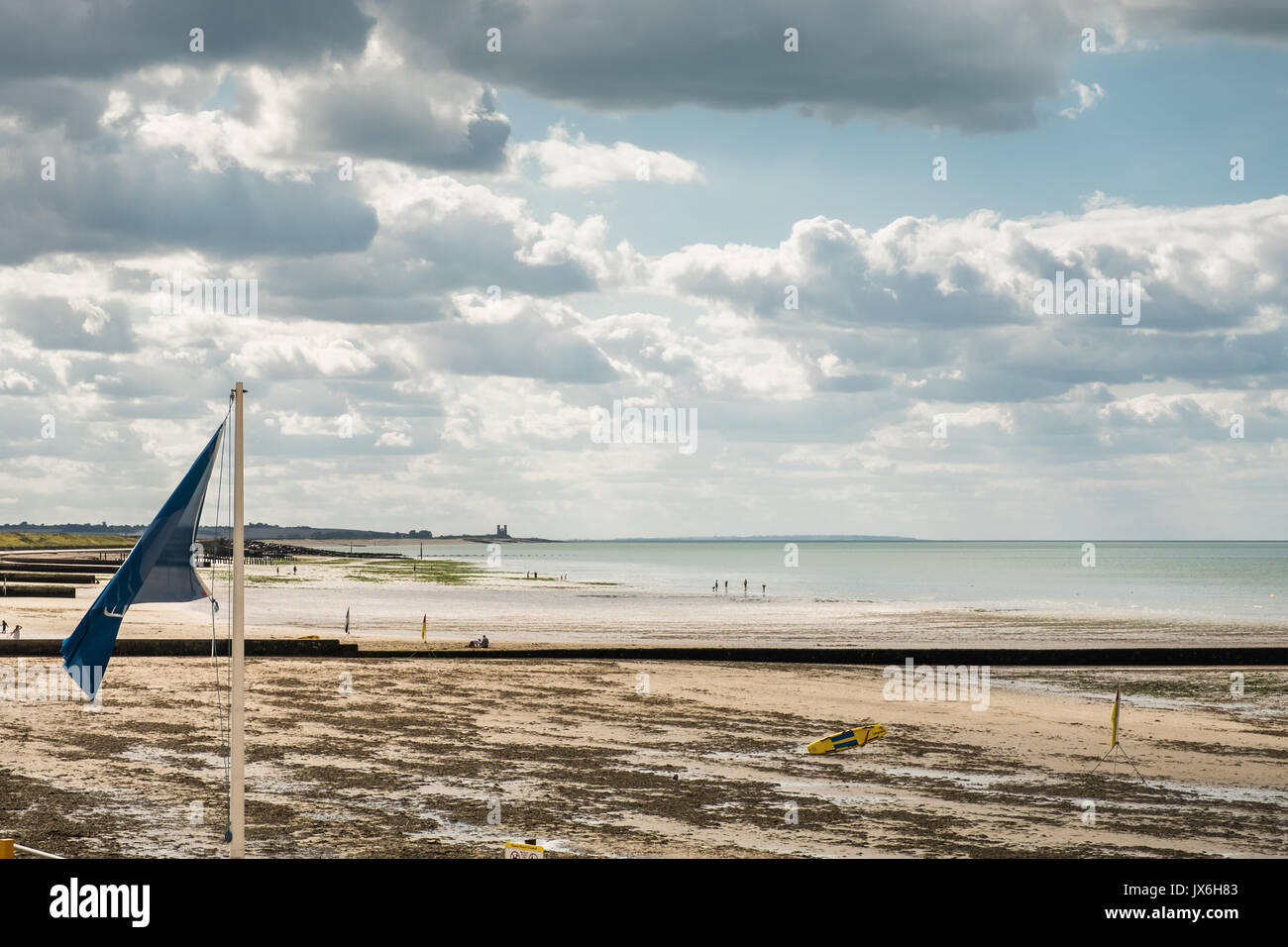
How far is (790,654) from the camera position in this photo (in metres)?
47.6

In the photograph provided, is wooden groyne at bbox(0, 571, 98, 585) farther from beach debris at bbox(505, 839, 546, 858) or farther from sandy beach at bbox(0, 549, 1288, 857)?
beach debris at bbox(505, 839, 546, 858)

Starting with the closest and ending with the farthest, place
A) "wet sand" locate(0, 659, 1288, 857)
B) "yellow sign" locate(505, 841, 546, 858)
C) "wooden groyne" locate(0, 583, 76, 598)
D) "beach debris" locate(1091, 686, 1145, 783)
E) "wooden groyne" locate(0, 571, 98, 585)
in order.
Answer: "yellow sign" locate(505, 841, 546, 858)
"wet sand" locate(0, 659, 1288, 857)
"beach debris" locate(1091, 686, 1145, 783)
"wooden groyne" locate(0, 583, 76, 598)
"wooden groyne" locate(0, 571, 98, 585)

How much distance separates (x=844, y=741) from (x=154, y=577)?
18374mm

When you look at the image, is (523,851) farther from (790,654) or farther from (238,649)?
(790,654)

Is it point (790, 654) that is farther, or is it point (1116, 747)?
point (790, 654)

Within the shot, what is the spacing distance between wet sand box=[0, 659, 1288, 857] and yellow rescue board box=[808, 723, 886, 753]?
9.8 inches

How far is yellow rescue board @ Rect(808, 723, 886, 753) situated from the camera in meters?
26.8

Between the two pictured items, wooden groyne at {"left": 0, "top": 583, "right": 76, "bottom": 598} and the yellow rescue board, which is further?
wooden groyne at {"left": 0, "top": 583, "right": 76, "bottom": 598}

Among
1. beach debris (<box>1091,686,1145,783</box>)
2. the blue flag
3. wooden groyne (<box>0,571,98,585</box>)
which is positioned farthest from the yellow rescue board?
wooden groyne (<box>0,571,98,585</box>)

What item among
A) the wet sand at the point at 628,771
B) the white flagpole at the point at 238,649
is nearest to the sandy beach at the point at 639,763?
the wet sand at the point at 628,771

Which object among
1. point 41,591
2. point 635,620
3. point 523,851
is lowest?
point 635,620

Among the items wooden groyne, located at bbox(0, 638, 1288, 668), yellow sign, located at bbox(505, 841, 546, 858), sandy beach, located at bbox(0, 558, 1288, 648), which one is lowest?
sandy beach, located at bbox(0, 558, 1288, 648)

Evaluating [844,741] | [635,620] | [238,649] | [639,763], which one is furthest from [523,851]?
[635,620]

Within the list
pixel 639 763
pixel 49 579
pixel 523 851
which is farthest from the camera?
pixel 49 579
